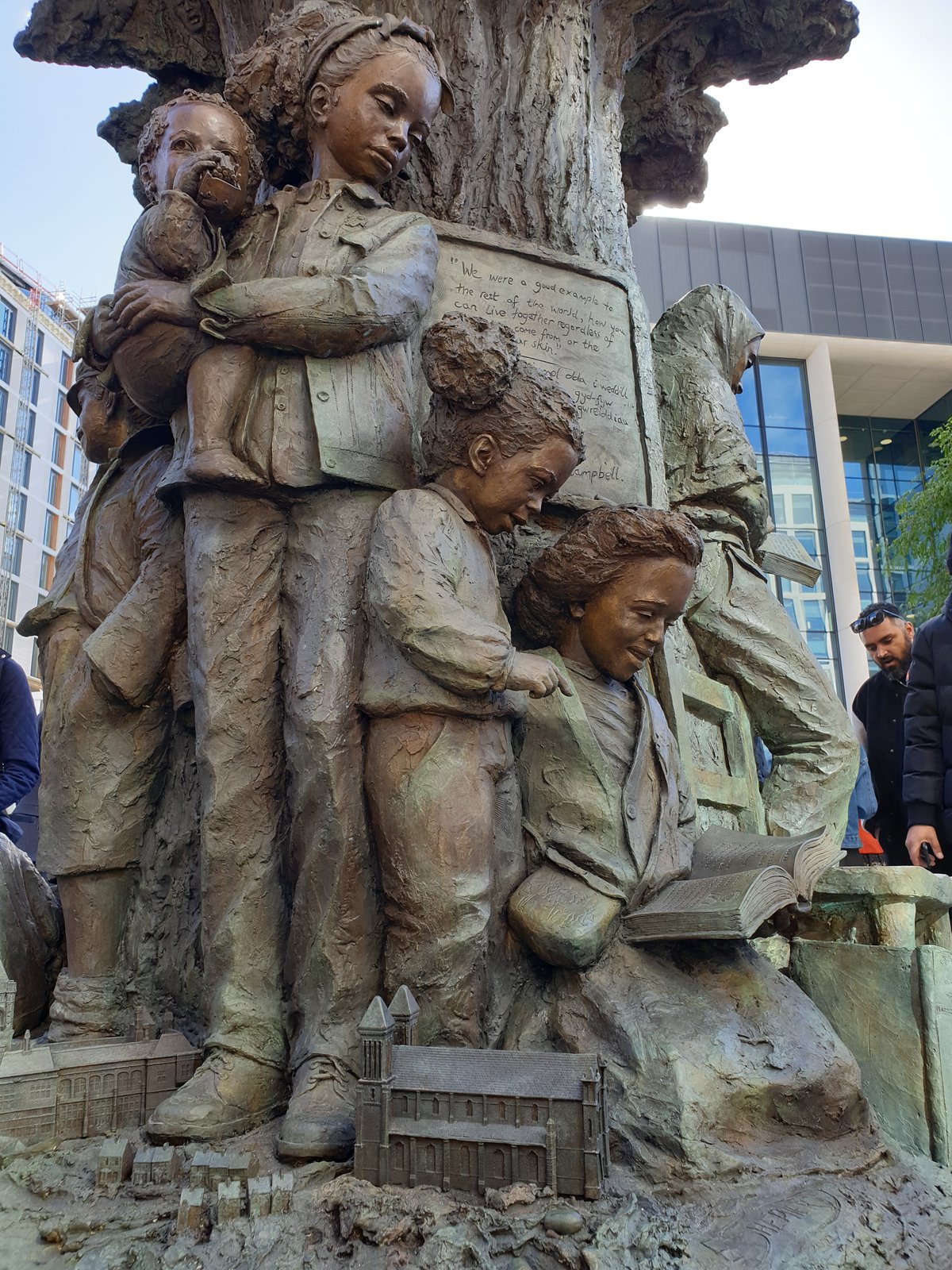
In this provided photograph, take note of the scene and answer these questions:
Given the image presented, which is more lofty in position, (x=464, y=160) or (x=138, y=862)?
(x=464, y=160)

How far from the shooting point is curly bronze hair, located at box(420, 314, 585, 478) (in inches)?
135

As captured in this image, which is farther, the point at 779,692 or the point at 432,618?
the point at 779,692

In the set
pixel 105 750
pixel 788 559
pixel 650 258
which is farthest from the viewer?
pixel 650 258

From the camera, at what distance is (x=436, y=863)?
3193 millimetres

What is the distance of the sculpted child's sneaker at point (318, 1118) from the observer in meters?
2.84

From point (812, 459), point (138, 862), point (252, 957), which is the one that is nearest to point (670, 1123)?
point (252, 957)

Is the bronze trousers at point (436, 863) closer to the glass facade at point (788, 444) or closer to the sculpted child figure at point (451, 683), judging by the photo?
the sculpted child figure at point (451, 683)

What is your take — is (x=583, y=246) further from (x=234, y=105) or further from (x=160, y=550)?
(x=160, y=550)

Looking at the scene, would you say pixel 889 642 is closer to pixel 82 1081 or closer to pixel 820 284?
pixel 82 1081

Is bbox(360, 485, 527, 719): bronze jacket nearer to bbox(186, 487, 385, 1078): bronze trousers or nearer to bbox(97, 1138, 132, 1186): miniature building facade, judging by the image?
bbox(186, 487, 385, 1078): bronze trousers

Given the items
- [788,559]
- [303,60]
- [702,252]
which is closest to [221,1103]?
[303,60]

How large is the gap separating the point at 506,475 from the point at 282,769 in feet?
3.59

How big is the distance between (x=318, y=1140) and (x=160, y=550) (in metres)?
2.00

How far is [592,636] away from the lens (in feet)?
12.4
